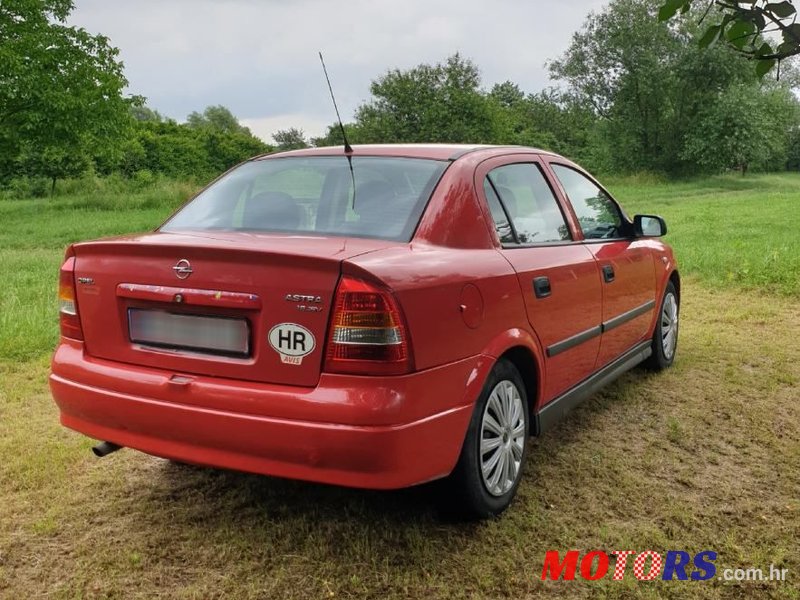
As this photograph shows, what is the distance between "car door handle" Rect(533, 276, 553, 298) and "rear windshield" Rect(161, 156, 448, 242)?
2.12 ft

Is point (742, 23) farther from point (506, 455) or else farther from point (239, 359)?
point (239, 359)

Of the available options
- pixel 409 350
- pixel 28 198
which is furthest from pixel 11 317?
pixel 28 198

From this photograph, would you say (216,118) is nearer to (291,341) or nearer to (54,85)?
(54,85)

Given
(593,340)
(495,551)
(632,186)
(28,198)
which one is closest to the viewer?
(495,551)

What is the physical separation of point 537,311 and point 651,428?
1.39 m

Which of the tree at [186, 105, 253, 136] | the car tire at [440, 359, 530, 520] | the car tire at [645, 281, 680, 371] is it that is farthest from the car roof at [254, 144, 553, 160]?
the tree at [186, 105, 253, 136]

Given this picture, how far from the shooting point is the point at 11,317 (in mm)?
6594

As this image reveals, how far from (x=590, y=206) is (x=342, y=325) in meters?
2.47

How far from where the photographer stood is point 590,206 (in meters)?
4.52

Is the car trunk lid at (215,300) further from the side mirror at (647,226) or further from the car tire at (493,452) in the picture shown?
the side mirror at (647,226)

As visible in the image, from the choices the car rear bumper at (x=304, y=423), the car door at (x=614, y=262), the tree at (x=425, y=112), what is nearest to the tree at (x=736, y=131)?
the tree at (x=425, y=112)

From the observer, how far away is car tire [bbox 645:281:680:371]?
5.28 metres

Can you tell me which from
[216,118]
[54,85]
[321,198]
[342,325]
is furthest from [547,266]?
[216,118]

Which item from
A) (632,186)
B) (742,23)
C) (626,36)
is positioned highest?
(626,36)
